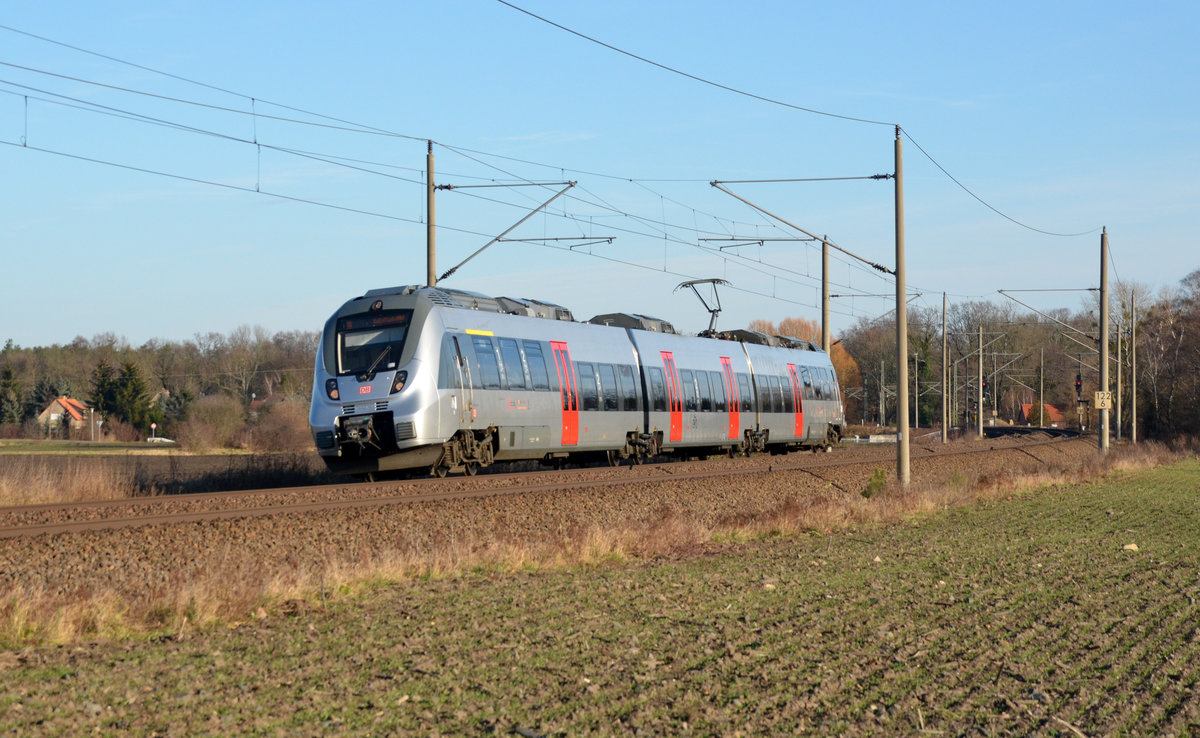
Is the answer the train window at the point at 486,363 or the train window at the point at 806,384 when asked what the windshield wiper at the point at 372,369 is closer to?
the train window at the point at 486,363

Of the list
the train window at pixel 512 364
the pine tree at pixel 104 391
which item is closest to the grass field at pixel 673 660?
the train window at pixel 512 364

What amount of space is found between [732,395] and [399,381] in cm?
1469

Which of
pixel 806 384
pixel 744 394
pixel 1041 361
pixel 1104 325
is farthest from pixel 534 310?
pixel 1041 361

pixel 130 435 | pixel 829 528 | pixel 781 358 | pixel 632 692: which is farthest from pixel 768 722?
pixel 130 435

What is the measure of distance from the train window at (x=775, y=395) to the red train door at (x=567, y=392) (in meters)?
12.0

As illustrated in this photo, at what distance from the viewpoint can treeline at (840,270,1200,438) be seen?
72.9m

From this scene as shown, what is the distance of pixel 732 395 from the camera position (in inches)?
1312

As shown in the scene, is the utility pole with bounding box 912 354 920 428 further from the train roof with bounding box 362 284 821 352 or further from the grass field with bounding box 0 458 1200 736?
the grass field with bounding box 0 458 1200 736

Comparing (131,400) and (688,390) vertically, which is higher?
(131,400)

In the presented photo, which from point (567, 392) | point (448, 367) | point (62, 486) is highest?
point (448, 367)

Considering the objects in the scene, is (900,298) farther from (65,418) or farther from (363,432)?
(65,418)

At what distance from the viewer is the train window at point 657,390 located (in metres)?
29.0

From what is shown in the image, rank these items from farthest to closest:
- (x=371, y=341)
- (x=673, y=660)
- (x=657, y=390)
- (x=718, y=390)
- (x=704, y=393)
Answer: (x=718, y=390), (x=704, y=393), (x=657, y=390), (x=371, y=341), (x=673, y=660)

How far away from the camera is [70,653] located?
804 centimetres
